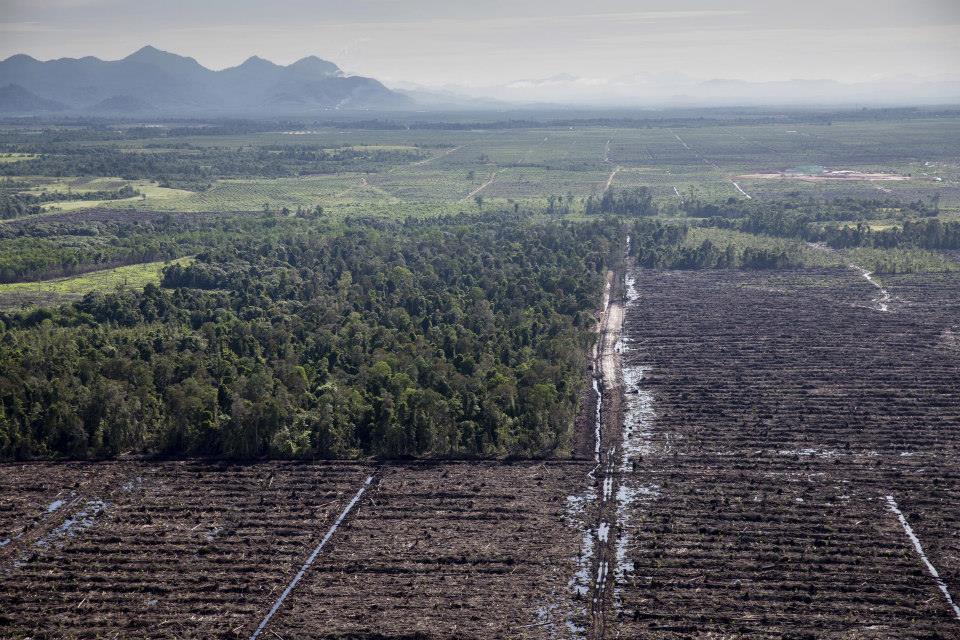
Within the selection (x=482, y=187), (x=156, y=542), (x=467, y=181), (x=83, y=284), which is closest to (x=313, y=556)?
(x=156, y=542)

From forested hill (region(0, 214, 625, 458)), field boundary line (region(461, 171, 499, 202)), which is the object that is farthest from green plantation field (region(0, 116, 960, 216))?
forested hill (region(0, 214, 625, 458))

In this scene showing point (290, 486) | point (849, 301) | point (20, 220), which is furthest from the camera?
point (20, 220)

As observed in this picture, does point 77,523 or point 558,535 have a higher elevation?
point 558,535

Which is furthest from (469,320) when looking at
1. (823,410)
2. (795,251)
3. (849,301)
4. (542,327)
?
(795,251)

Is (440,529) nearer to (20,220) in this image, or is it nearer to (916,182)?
(20,220)

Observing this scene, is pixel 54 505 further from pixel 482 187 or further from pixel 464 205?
pixel 482 187

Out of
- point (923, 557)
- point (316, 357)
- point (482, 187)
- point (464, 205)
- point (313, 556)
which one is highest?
point (482, 187)
